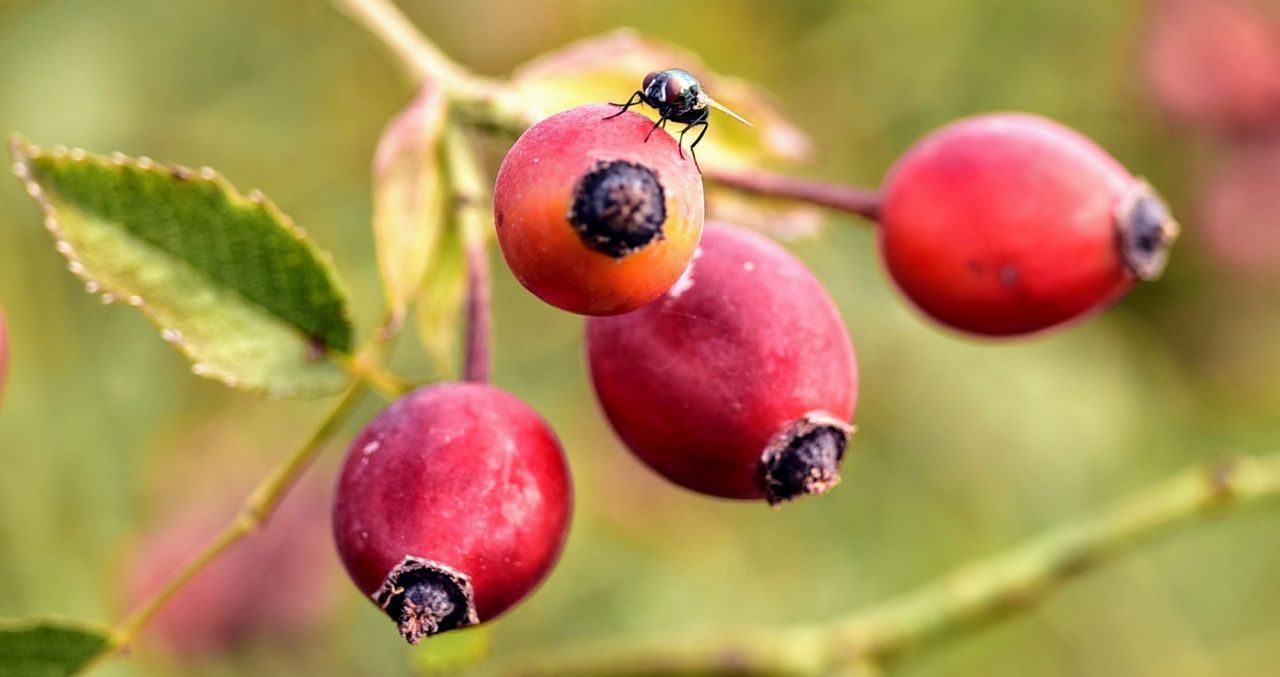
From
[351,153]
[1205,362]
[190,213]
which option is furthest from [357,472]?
[1205,362]

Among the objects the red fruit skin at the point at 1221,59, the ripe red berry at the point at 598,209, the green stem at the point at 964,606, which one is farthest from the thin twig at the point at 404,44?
the red fruit skin at the point at 1221,59

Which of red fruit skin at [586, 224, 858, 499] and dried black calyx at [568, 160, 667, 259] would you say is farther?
red fruit skin at [586, 224, 858, 499]

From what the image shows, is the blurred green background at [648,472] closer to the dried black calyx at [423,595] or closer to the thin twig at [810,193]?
the thin twig at [810,193]

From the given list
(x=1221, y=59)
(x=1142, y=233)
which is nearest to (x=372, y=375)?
(x=1142, y=233)

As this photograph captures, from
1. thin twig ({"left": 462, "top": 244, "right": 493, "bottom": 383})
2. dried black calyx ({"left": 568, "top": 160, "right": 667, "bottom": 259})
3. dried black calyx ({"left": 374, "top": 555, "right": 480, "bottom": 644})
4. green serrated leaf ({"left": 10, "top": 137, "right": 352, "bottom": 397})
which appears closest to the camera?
dried black calyx ({"left": 568, "top": 160, "right": 667, "bottom": 259})

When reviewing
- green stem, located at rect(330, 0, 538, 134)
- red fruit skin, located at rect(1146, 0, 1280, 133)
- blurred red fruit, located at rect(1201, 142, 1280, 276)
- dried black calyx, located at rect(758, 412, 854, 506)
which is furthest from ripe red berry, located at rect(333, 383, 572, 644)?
red fruit skin, located at rect(1146, 0, 1280, 133)

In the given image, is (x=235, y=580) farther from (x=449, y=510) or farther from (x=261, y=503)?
(x=449, y=510)

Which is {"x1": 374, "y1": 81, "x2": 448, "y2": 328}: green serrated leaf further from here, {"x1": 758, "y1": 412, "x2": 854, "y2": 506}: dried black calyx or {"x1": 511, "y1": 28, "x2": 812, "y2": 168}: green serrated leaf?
{"x1": 758, "y1": 412, "x2": 854, "y2": 506}: dried black calyx

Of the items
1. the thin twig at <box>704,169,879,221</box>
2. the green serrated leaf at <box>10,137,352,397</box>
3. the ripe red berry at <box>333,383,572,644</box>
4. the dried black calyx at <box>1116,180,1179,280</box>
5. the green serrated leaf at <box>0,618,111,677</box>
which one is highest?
the dried black calyx at <box>1116,180,1179,280</box>
